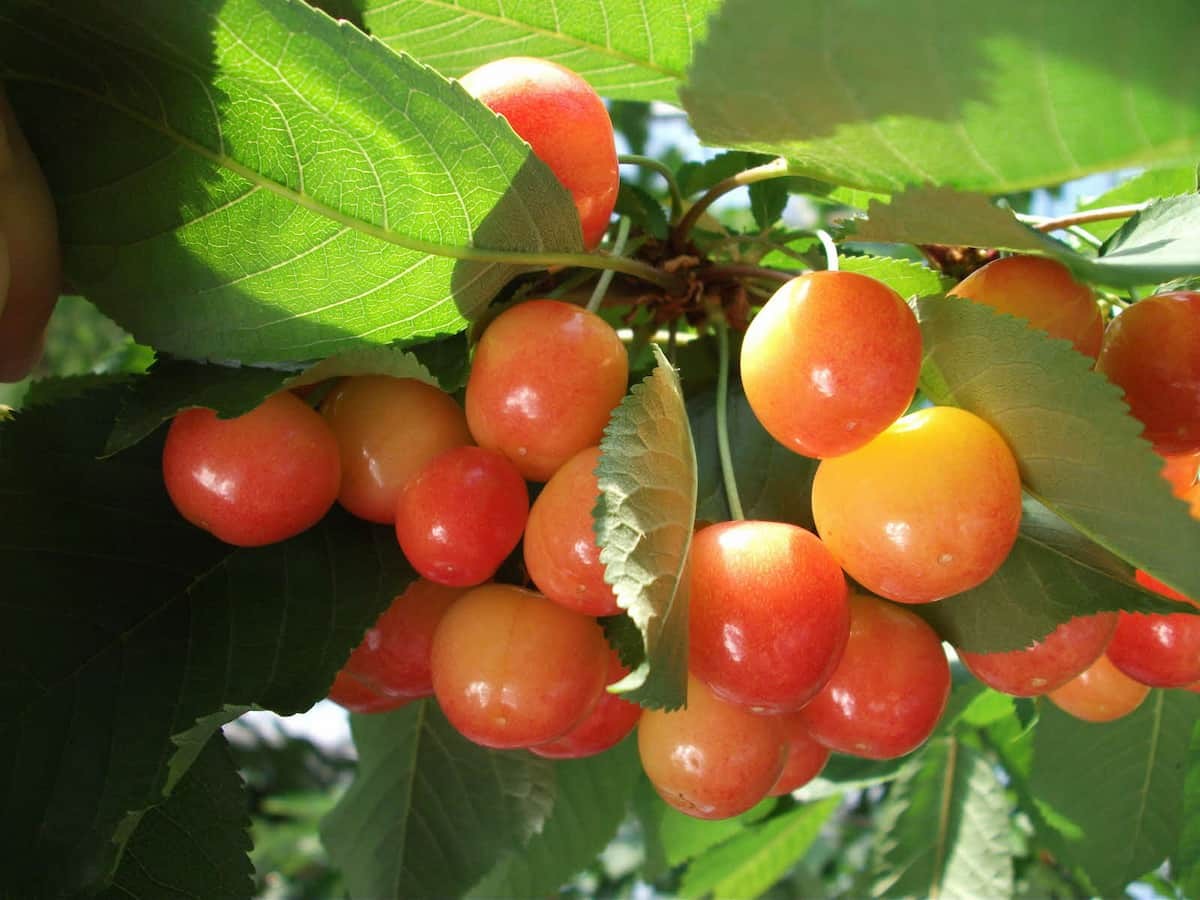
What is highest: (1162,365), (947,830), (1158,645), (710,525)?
(1162,365)

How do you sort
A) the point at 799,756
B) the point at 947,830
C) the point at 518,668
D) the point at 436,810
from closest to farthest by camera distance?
the point at 518,668 < the point at 799,756 < the point at 436,810 < the point at 947,830

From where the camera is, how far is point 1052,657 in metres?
0.67

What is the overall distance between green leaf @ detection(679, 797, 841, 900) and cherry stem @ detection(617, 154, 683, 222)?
112 cm

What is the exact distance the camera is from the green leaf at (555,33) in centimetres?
72

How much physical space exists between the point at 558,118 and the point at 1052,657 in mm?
478

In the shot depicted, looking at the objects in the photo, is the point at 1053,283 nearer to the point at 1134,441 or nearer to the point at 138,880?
the point at 1134,441

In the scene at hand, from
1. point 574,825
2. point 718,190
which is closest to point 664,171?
point 718,190

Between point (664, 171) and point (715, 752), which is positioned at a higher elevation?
point (664, 171)

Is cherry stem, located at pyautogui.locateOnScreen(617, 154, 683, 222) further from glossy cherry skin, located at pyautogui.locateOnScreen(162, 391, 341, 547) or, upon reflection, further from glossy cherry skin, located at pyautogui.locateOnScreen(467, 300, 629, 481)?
glossy cherry skin, located at pyautogui.locateOnScreen(162, 391, 341, 547)

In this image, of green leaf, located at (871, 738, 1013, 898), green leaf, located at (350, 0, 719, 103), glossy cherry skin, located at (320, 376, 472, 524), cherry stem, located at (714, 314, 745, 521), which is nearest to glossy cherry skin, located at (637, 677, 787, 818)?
cherry stem, located at (714, 314, 745, 521)

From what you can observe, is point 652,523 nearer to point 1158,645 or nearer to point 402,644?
point 402,644

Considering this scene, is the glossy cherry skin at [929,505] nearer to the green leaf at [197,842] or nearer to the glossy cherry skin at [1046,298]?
the glossy cherry skin at [1046,298]

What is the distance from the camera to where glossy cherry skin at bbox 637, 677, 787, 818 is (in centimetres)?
63

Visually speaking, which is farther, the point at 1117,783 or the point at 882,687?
the point at 1117,783
